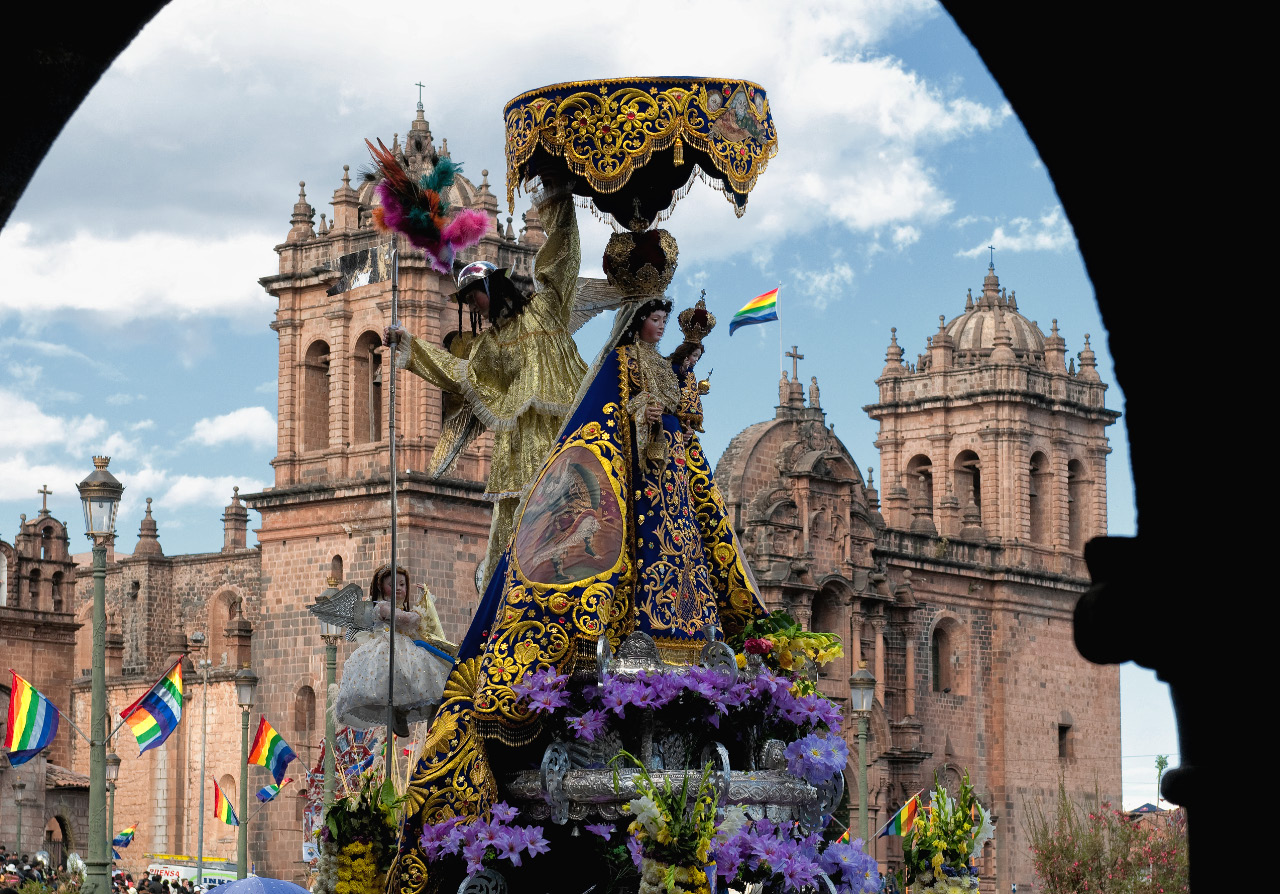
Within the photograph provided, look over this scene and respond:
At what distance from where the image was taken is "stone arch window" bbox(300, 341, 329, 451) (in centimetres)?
3972

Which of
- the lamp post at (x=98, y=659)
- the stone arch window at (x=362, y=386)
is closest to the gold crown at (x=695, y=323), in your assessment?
the lamp post at (x=98, y=659)

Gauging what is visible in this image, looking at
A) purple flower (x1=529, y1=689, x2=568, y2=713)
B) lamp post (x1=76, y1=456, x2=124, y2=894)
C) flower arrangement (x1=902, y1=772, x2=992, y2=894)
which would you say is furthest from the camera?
lamp post (x1=76, y1=456, x2=124, y2=894)

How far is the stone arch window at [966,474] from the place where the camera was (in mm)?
58438

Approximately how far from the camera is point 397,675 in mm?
10266

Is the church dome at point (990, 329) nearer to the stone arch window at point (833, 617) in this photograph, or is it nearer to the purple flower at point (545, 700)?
the stone arch window at point (833, 617)

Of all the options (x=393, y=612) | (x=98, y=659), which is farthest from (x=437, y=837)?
(x=98, y=659)

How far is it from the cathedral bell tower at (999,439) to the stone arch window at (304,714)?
21913mm

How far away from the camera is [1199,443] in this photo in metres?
2.75

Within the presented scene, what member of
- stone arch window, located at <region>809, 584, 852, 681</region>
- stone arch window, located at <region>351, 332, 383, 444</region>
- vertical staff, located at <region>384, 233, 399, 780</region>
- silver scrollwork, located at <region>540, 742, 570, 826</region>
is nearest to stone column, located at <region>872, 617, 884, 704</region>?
stone arch window, located at <region>809, 584, 852, 681</region>

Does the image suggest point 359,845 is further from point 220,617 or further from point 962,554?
point 962,554

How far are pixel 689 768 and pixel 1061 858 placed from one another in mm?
23076

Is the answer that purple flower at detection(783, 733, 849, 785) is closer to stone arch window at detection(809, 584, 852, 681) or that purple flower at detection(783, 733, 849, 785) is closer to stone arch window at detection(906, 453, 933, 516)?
stone arch window at detection(809, 584, 852, 681)

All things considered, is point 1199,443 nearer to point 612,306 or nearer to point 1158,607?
point 1158,607

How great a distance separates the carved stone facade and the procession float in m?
35.1
